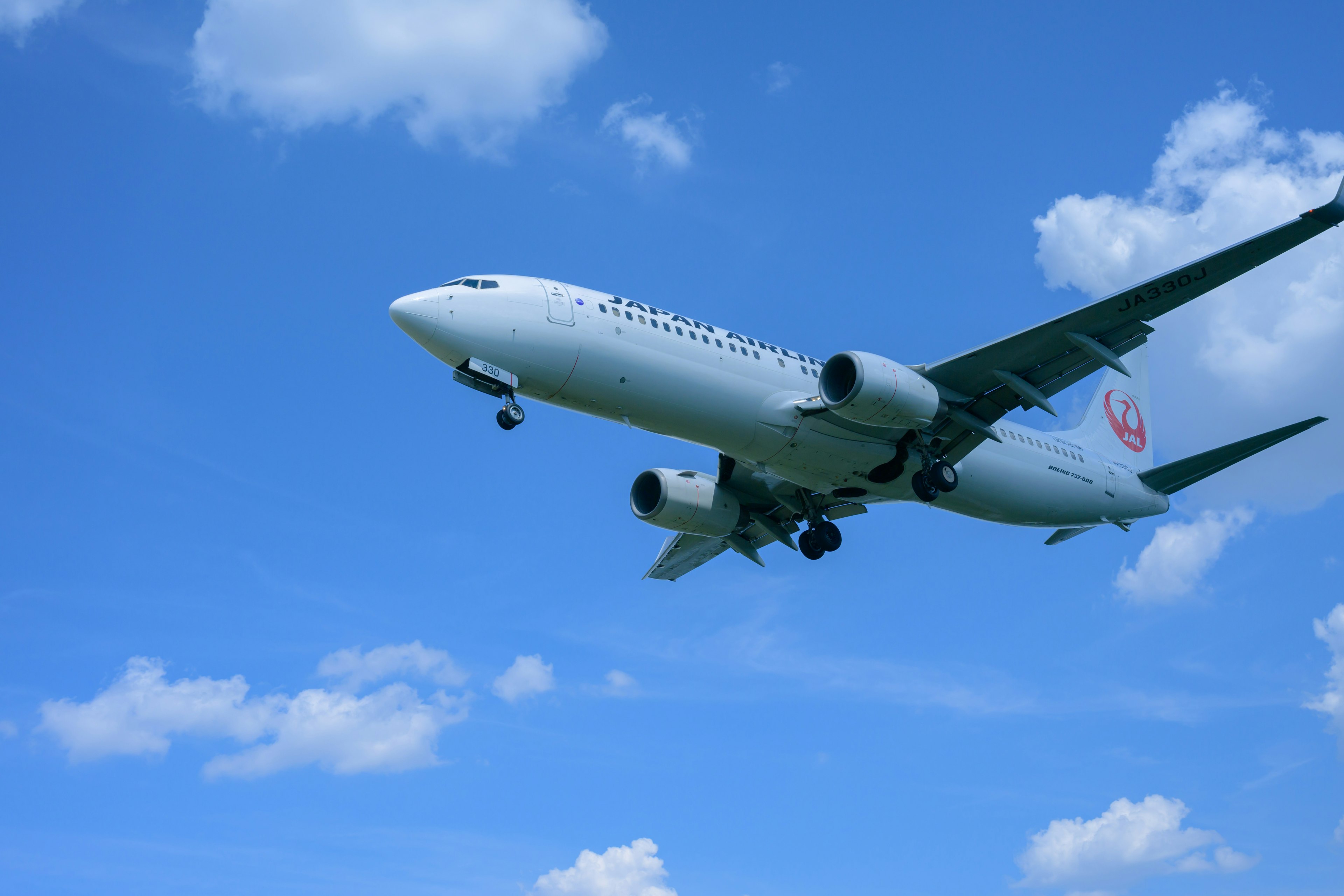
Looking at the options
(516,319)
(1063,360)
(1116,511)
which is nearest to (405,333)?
(516,319)

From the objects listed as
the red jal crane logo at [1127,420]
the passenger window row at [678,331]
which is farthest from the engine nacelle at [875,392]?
the red jal crane logo at [1127,420]

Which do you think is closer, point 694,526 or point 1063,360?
point 1063,360

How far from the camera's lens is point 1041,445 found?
1276 inches

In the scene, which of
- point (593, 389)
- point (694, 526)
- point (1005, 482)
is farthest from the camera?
point (694, 526)

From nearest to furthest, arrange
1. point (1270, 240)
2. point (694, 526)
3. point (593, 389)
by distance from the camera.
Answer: point (1270, 240) < point (593, 389) < point (694, 526)

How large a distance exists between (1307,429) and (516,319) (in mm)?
19495

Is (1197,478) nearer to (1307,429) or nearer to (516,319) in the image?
(1307,429)

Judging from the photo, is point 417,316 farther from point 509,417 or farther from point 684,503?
point 684,503

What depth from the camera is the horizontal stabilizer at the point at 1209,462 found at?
29219 mm

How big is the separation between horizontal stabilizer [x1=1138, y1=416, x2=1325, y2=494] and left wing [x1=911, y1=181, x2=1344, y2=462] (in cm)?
545

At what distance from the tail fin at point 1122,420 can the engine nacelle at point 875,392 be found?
491 inches

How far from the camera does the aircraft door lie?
25.0 metres

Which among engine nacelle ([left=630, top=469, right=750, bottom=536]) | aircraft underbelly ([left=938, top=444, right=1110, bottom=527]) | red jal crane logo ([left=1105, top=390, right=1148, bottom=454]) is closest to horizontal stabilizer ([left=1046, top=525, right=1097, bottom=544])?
aircraft underbelly ([left=938, top=444, right=1110, bottom=527])

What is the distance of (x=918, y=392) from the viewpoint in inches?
1037
